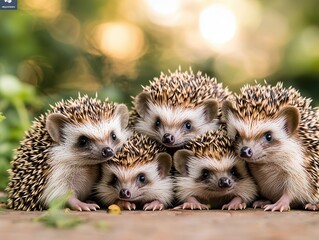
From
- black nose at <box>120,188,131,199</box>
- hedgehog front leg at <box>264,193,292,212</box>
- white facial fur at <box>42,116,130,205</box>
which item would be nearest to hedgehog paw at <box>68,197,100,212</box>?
white facial fur at <box>42,116,130,205</box>

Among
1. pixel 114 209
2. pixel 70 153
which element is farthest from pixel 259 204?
pixel 70 153

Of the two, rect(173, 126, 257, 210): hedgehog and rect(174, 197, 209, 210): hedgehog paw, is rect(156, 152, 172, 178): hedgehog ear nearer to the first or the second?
rect(173, 126, 257, 210): hedgehog

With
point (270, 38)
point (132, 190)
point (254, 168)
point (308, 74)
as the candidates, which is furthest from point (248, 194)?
point (270, 38)

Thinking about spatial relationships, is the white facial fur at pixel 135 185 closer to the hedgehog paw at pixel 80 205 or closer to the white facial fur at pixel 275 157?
the hedgehog paw at pixel 80 205

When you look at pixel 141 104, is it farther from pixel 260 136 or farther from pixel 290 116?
pixel 290 116

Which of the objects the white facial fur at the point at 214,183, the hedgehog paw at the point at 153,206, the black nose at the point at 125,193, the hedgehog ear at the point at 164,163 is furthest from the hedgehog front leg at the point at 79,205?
the white facial fur at the point at 214,183

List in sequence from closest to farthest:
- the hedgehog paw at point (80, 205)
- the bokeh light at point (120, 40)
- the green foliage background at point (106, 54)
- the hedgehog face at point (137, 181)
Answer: the hedgehog paw at point (80, 205)
the hedgehog face at point (137, 181)
the green foliage background at point (106, 54)
the bokeh light at point (120, 40)
